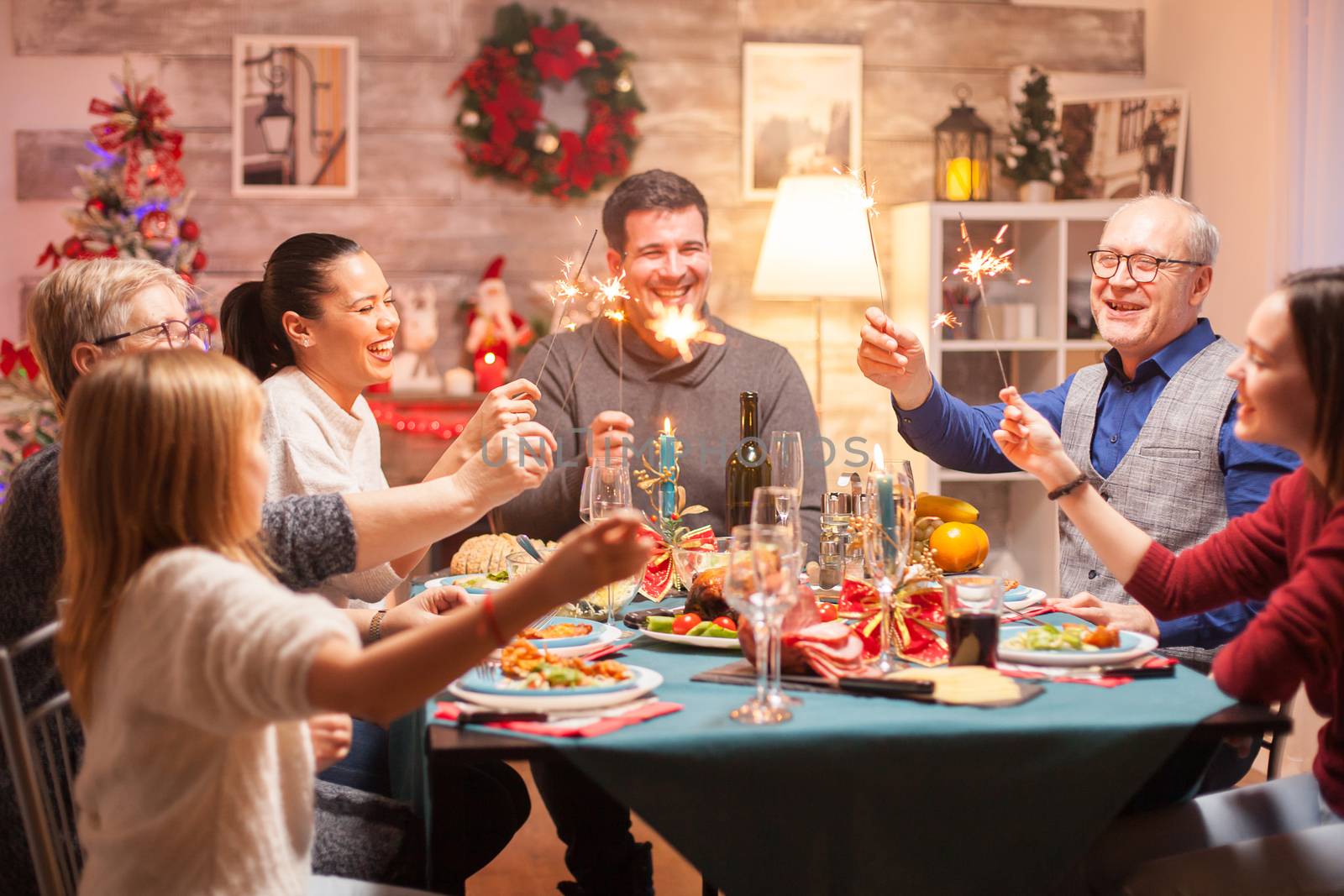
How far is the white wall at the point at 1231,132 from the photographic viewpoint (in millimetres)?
3877

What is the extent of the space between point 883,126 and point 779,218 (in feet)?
2.49

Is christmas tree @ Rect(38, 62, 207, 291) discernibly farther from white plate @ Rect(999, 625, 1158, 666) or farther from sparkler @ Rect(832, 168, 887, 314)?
white plate @ Rect(999, 625, 1158, 666)

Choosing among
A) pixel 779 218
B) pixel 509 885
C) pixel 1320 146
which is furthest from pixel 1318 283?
pixel 779 218

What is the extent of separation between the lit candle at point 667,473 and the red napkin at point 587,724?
3.40ft

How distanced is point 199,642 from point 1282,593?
44.0 inches

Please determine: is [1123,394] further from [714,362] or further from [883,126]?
[883,126]

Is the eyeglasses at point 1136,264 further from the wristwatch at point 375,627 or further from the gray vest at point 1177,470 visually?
the wristwatch at point 375,627

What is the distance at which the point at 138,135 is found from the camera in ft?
13.2

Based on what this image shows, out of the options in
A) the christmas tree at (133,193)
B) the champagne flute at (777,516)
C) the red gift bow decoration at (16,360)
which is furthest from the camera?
the christmas tree at (133,193)

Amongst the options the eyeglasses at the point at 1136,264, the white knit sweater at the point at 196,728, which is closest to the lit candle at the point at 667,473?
the eyeglasses at the point at 1136,264

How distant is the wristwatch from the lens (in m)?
1.95

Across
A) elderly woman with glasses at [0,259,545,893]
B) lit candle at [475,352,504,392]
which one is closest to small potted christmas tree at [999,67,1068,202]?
lit candle at [475,352,504,392]

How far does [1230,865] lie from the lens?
1.41 meters

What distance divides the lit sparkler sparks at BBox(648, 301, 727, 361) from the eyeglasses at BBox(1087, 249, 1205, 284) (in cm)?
105
